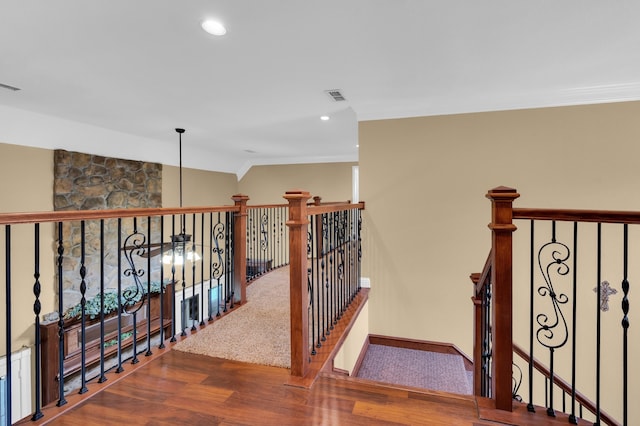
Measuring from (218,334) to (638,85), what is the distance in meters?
4.29

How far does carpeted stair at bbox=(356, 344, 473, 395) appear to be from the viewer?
3078 millimetres

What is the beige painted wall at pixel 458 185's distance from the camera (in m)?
3.23

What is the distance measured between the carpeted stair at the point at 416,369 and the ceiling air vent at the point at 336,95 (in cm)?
275

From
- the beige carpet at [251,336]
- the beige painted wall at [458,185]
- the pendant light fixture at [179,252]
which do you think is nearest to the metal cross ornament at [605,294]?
the beige painted wall at [458,185]

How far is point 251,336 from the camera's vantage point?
8.26 ft

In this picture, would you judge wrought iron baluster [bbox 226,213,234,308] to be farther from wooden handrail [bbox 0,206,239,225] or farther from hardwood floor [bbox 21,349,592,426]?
hardwood floor [bbox 21,349,592,426]

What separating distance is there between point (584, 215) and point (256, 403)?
1841mm

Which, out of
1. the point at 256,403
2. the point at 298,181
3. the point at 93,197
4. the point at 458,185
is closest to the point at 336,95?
the point at 458,185

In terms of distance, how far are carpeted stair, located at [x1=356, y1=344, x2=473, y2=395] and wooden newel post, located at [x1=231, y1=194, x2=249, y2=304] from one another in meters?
1.46

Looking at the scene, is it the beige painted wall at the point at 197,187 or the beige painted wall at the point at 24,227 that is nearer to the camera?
the beige painted wall at the point at 24,227

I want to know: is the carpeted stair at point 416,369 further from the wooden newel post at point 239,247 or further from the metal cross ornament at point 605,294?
the wooden newel post at point 239,247

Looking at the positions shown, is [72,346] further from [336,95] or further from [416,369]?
[336,95]

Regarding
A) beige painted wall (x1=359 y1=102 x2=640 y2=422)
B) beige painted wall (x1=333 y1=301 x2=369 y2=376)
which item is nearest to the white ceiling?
beige painted wall (x1=359 y1=102 x2=640 y2=422)

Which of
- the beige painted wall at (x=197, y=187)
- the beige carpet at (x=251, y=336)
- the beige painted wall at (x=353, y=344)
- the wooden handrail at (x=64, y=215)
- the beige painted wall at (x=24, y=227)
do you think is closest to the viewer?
the wooden handrail at (x=64, y=215)
